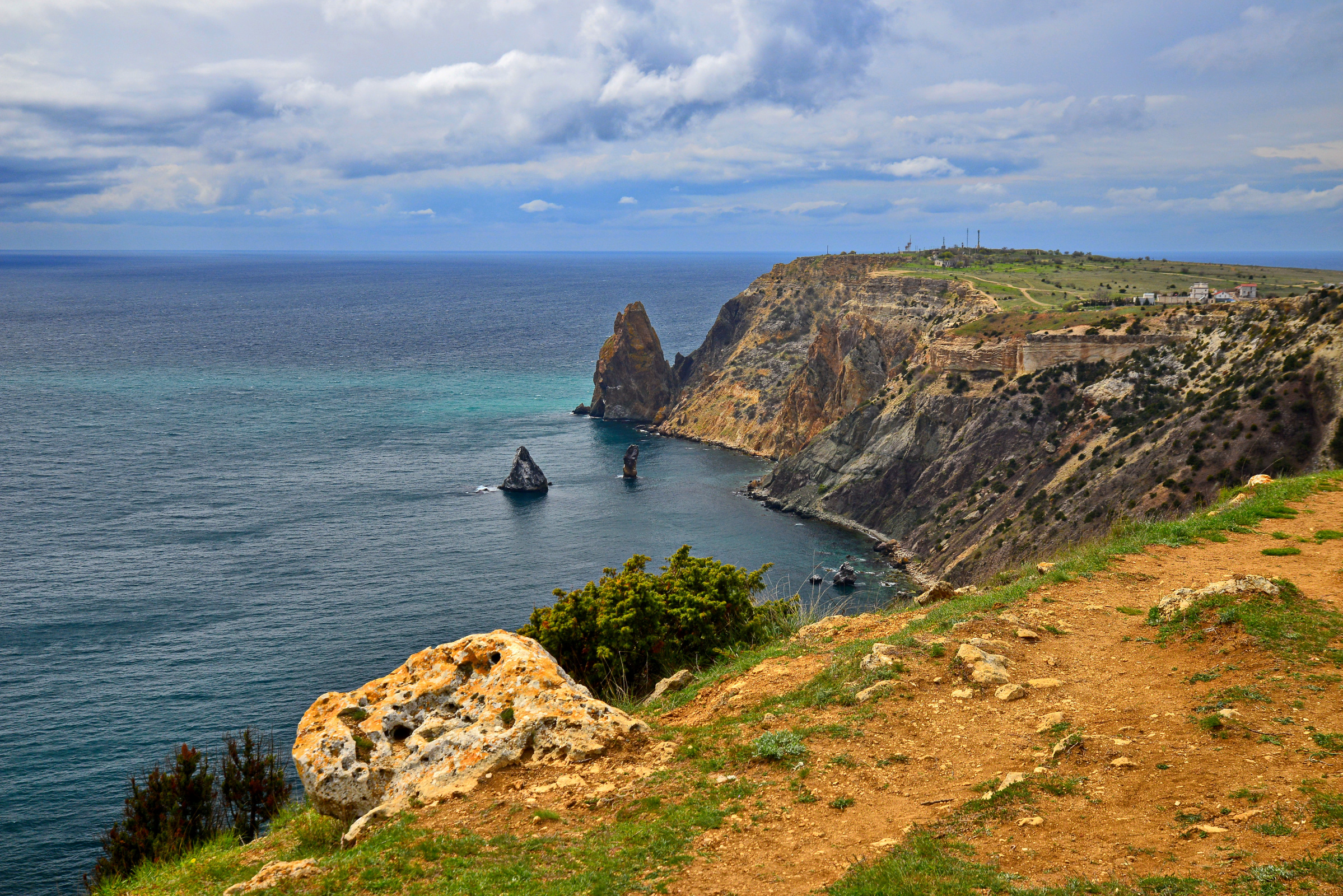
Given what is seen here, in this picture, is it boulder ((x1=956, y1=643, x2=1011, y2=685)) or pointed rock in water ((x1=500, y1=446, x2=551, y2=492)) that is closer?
boulder ((x1=956, y1=643, x2=1011, y2=685))

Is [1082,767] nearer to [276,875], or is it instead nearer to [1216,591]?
[1216,591]

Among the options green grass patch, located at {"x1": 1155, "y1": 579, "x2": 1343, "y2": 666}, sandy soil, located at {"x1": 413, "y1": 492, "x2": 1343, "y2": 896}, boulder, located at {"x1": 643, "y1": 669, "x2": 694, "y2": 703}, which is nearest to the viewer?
sandy soil, located at {"x1": 413, "y1": 492, "x2": 1343, "y2": 896}

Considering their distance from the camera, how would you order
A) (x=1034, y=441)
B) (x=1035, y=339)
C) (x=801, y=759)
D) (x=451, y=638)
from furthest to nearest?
(x=1035, y=339)
(x=1034, y=441)
(x=451, y=638)
(x=801, y=759)

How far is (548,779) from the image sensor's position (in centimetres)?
1488

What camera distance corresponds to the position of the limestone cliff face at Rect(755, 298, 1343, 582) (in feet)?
212

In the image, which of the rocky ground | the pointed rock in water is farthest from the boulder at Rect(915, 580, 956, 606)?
the pointed rock in water

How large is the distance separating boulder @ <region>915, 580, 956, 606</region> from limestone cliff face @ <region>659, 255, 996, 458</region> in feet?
335

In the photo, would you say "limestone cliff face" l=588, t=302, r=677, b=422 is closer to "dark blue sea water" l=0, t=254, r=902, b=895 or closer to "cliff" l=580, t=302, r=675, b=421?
"cliff" l=580, t=302, r=675, b=421

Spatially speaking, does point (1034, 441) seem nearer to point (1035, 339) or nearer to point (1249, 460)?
point (1035, 339)

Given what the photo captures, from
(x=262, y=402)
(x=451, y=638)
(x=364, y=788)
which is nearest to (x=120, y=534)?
(x=451, y=638)

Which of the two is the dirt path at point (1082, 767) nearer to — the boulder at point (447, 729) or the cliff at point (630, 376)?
the boulder at point (447, 729)

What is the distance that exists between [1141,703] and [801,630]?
8.88 meters

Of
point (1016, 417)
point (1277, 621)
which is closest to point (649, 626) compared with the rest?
point (1277, 621)

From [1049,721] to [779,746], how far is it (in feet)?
15.7
